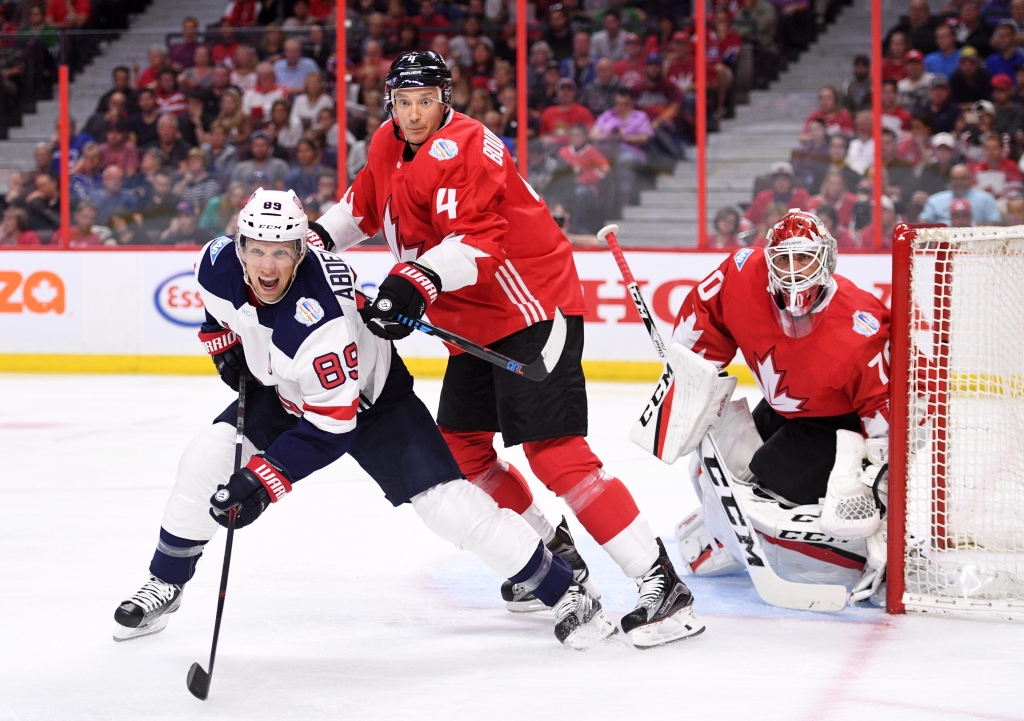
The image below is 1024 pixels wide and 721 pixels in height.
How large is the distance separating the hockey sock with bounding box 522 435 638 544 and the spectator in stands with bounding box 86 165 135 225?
538 cm

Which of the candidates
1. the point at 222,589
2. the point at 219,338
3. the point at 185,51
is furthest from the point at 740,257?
the point at 185,51

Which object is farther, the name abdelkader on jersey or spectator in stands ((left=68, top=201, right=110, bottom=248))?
spectator in stands ((left=68, top=201, right=110, bottom=248))

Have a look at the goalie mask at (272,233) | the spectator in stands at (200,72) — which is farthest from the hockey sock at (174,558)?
the spectator in stands at (200,72)

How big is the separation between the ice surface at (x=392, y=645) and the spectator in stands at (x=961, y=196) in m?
3.33

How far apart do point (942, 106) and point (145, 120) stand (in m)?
4.59

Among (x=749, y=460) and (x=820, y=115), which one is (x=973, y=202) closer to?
(x=820, y=115)

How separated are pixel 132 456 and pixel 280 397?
2.38 metres

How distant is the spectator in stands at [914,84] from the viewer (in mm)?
6656

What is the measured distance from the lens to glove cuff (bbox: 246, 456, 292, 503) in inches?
90.4

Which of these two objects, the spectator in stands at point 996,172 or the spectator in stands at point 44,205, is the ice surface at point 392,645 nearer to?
the spectator in stands at point 996,172

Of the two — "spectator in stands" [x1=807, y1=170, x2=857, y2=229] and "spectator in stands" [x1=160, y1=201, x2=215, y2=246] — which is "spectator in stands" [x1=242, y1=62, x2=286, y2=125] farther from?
"spectator in stands" [x1=807, y1=170, x2=857, y2=229]

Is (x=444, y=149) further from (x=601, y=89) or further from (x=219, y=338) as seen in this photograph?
(x=601, y=89)

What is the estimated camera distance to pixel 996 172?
6477mm

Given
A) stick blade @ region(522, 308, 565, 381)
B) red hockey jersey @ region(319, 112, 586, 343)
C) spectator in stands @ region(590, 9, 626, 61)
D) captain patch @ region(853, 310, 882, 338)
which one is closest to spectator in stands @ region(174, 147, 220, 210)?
spectator in stands @ region(590, 9, 626, 61)
